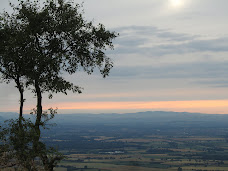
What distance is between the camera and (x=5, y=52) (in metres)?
28.1

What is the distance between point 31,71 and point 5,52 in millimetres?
2756

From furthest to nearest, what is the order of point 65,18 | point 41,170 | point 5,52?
point 65,18 → point 5,52 → point 41,170

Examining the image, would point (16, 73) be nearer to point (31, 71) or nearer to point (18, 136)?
point (31, 71)

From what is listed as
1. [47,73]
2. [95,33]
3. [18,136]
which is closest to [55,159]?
[18,136]

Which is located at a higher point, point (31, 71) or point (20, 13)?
point (20, 13)

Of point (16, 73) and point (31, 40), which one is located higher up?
point (31, 40)

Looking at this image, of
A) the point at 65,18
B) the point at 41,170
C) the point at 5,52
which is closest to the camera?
the point at 41,170

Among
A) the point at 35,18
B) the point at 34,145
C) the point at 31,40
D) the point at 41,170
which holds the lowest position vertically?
the point at 41,170

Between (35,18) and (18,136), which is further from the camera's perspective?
(35,18)

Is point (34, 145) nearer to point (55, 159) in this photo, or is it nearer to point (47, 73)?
point (55, 159)

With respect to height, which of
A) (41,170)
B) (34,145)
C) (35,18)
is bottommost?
(41,170)

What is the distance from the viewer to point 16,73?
96.2ft

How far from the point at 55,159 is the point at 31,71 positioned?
8177mm

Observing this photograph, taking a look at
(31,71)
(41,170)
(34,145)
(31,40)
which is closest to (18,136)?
(34,145)
